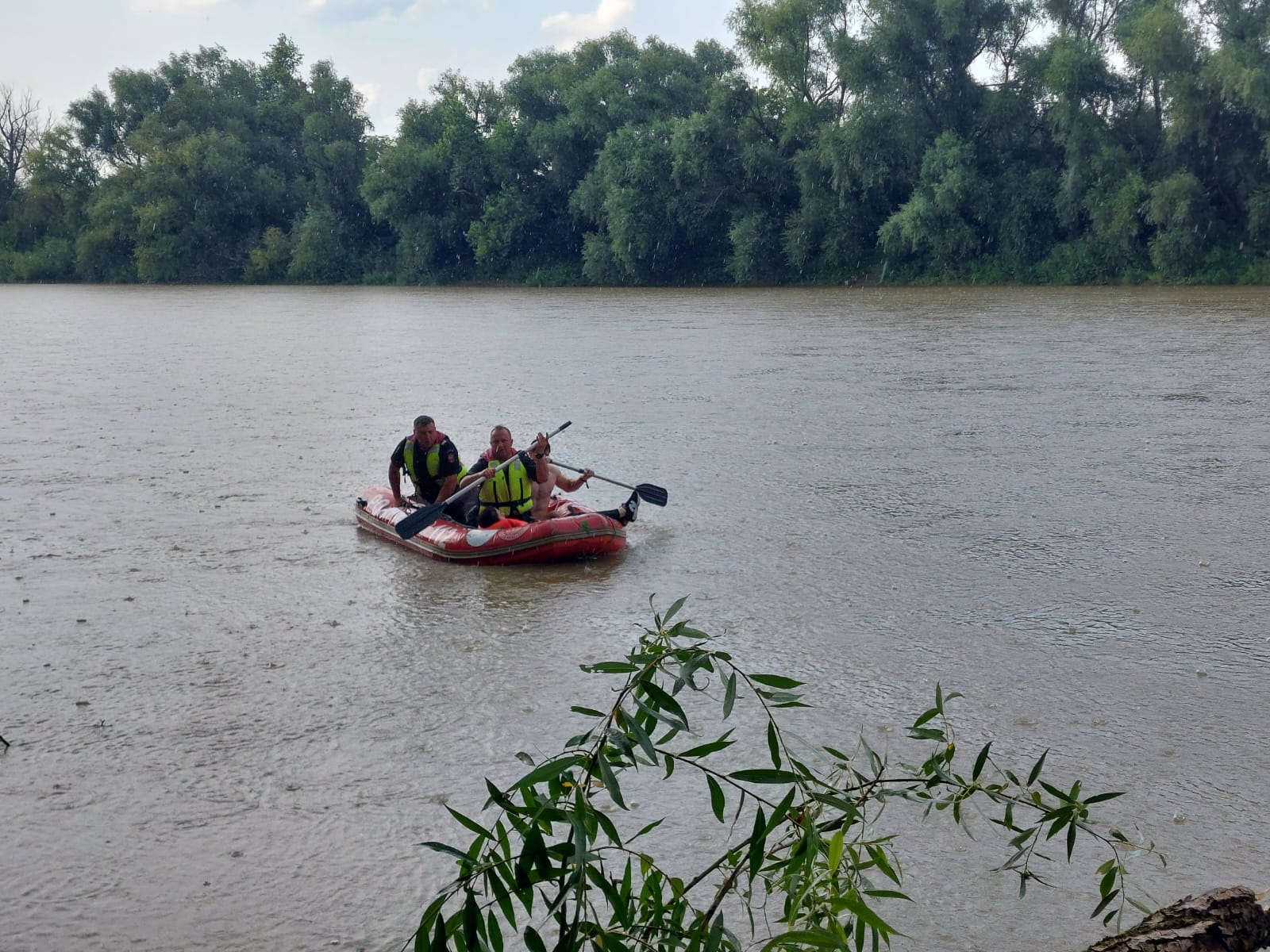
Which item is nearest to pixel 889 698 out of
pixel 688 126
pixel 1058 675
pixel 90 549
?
pixel 1058 675

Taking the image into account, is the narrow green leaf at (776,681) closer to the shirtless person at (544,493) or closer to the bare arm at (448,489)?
the shirtless person at (544,493)

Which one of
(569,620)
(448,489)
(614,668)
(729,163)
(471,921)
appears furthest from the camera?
(729,163)

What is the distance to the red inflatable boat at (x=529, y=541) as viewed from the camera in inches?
332

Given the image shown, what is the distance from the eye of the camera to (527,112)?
54.1 m

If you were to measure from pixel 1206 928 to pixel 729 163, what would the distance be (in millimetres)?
42118

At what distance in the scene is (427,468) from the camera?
9.37 meters

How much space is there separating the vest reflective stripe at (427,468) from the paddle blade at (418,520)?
24.9 inches

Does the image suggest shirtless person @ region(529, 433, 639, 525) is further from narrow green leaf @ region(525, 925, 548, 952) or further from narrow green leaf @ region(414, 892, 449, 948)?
narrow green leaf @ region(414, 892, 449, 948)

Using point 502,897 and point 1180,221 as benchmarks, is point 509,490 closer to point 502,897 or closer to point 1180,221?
point 502,897

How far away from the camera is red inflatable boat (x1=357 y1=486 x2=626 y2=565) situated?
842 cm

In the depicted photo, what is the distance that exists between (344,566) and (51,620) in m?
1.83

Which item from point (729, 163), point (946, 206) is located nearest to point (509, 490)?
point (946, 206)

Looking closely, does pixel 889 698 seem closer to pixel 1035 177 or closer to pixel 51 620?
pixel 51 620

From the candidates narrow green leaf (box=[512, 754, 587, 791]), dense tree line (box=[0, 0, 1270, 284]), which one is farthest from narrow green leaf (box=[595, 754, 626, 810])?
dense tree line (box=[0, 0, 1270, 284])
